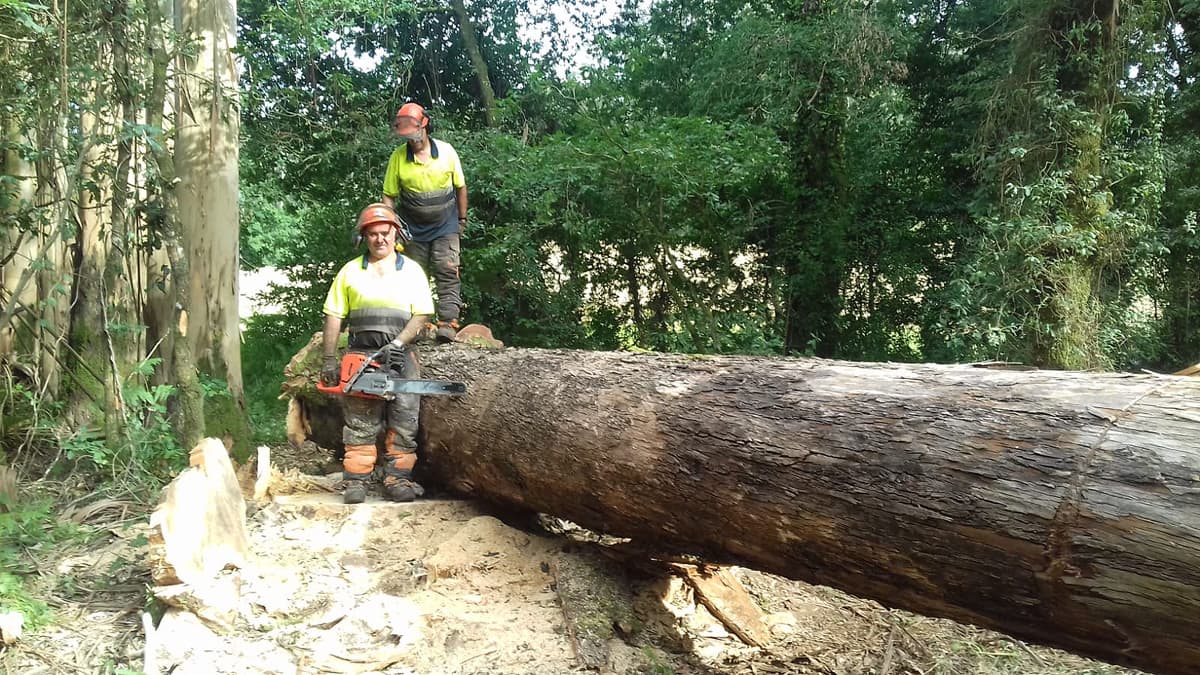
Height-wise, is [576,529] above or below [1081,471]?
below

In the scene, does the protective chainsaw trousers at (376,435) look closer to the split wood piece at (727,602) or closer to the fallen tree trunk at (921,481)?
the fallen tree trunk at (921,481)

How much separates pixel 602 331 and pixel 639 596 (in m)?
6.15

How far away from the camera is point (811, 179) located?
947 cm

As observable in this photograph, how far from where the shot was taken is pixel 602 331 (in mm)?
9781

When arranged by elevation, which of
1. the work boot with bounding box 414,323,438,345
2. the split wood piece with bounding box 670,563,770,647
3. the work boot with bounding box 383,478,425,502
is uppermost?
the work boot with bounding box 414,323,438,345

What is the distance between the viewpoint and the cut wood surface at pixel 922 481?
1.94m

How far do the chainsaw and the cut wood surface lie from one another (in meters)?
0.85

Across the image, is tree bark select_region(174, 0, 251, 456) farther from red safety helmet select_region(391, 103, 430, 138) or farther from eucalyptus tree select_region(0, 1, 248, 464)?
red safety helmet select_region(391, 103, 430, 138)

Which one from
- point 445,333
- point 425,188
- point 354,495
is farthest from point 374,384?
point 425,188

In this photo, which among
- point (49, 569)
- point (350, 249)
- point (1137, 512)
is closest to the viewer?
point (1137, 512)

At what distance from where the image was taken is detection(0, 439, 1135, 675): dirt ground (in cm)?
296

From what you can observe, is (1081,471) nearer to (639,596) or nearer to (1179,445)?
(1179,445)

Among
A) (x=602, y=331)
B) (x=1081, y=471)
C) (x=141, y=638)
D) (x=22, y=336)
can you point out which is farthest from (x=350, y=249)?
(x=1081, y=471)

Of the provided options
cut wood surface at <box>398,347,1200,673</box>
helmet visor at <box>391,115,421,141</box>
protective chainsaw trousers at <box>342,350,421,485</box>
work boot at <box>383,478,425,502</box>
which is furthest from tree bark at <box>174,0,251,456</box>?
cut wood surface at <box>398,347,1200,673</box>
